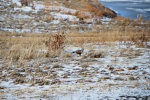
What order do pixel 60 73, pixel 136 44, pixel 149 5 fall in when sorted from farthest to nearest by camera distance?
pixel 149 5 → pixel 136 44 → pixel 60 73

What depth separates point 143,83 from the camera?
5.40 m

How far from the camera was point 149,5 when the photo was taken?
29609mm

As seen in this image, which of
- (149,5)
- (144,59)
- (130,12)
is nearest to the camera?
(144,59)

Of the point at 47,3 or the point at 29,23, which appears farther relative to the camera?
the point at 47,3

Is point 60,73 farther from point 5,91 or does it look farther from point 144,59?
point 144,59

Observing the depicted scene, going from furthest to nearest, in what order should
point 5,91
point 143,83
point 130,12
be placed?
point 130,12 → point 143,83 → point 5,91

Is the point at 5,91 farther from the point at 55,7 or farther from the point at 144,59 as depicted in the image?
the point at 55,7

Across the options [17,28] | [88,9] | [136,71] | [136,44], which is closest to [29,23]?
[17,28]

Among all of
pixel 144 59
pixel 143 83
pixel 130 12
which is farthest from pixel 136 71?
Answer: pixel 130 12

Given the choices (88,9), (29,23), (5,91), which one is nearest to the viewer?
(5,91)

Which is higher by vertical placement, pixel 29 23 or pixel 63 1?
pixel 63 1

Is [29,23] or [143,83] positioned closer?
[143,83]

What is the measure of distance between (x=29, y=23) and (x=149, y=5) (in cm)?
1922

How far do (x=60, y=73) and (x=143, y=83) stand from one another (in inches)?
97.8
